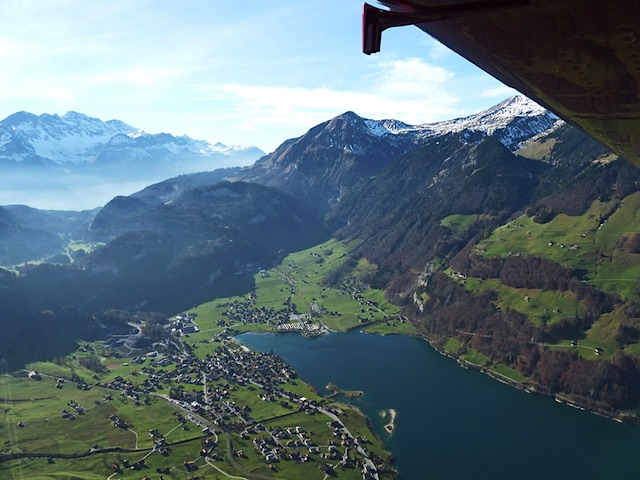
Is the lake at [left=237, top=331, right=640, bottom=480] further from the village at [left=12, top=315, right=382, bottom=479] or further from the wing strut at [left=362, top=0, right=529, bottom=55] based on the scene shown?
the wing strut at [left=362, top=0, right=529, bottom=55]

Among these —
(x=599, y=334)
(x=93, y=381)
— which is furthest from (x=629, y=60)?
(x=93, y=381)

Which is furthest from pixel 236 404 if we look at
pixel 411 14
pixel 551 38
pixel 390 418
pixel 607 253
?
pixel 607 253

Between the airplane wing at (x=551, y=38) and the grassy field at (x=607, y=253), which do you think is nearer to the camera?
the airplane wing at (x=551, y=38)

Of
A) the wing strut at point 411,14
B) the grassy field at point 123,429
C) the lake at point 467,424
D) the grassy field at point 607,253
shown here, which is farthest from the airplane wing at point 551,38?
the grassy field at point 607,253

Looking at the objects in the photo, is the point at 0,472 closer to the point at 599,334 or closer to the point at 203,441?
the point at 203,441

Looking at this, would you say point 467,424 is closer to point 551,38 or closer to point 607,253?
point 607,253

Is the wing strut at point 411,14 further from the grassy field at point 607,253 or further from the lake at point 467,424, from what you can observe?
the grassy field at point 607,253
